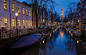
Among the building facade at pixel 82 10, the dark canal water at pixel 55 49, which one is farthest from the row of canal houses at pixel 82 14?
the dark canal water at pixel 55 49

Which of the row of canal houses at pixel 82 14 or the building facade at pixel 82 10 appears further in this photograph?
the building facade at pixel 82 10

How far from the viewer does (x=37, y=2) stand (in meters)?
26.2

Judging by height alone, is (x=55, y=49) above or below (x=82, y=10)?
below

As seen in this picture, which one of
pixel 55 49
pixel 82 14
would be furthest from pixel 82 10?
pixel 55 49

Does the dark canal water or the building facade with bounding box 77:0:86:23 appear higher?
the building facade with bounding box 77:0:86:23

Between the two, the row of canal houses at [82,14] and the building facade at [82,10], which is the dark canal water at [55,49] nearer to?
the row of canal houses at [82,14]

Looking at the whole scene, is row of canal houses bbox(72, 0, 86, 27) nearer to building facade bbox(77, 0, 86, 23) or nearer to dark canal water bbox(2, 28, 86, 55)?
building facade bbox(77, 0, 86, 23)


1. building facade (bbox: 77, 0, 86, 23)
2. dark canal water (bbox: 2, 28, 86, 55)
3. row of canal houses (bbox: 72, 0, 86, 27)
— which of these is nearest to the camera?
dark canal water (bbox: 2, 28, 86, 55)

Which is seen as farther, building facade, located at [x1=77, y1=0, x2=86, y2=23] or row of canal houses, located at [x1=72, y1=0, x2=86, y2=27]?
building facade, located at [x1=77, y1=0, x2=86, y2=23]

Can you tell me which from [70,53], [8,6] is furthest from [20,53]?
[8,6]

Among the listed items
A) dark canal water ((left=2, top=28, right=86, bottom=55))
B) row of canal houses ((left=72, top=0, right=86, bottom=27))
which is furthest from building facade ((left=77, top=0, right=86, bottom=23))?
dark canal water ((left=2, top=28, right=86, bottom=55))

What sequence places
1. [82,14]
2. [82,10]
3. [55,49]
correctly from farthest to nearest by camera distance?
1. [82,14]
2. [82,10]
3. [55,49]

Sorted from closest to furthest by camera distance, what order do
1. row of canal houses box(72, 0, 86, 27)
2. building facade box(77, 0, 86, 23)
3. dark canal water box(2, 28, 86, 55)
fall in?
dark canal water box(2, 28, 86, 55) < row of canal houses box(72, 0, 86, 27) < building facade box(77, 0, 86, 23)

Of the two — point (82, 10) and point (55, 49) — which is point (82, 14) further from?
point (55, 49)
